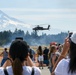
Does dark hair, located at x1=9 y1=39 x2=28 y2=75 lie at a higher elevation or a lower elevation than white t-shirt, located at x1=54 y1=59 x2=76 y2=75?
higher

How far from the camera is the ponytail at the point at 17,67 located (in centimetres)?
479

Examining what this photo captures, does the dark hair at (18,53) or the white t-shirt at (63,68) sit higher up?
the dark hair at (18,53)

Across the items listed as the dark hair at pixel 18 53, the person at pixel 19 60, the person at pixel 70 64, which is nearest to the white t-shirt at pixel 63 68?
the person at pixel 70 64

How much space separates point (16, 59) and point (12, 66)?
0.35 feet

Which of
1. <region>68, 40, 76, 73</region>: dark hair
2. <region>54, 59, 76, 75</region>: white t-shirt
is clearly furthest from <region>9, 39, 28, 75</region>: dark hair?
<region>68, 40, 76, 73</region>: dark hair

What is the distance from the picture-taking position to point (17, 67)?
15.8ft

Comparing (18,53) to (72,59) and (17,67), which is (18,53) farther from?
(72,59)

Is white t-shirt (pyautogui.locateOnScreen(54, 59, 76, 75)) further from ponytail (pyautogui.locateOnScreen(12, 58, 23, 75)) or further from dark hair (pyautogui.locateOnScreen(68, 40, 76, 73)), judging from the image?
ponytail (pyautogui.locateOnScreen(12, 58, 23, 75))

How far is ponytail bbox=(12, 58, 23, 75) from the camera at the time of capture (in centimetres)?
479

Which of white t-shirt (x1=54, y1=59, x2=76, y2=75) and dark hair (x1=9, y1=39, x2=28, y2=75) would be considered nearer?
dark hair (x1=9, y1=39, x2=28, y2=75)

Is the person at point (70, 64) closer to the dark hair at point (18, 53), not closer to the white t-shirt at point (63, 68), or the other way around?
the white t-shirt at point (63, 68)

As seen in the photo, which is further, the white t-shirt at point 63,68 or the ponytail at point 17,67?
the white t-shirt at point 63,68

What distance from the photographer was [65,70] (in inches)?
195

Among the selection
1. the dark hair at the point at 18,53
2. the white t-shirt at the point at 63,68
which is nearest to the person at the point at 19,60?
the dark hair at the point at 18,53
